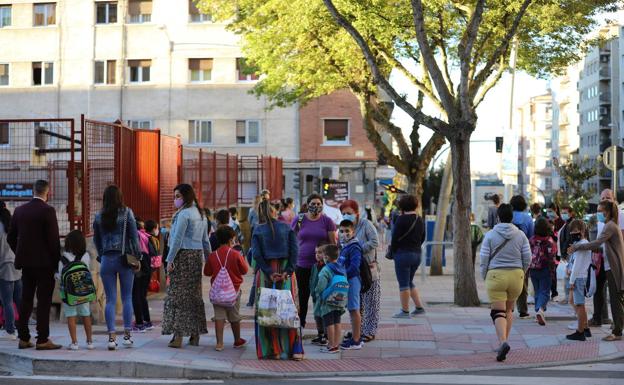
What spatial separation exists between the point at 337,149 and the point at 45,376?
131ft

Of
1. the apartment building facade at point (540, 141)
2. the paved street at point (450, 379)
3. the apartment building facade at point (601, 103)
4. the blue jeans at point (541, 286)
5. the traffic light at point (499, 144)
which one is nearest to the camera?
the paved street at point (450, 379)

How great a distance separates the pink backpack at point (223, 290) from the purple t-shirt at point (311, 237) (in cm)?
110

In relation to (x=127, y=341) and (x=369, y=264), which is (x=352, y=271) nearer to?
(x=369, y=264)

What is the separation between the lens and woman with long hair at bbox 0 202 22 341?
39.0 ft

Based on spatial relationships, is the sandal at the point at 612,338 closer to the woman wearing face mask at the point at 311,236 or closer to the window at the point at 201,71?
the woman wearing face mask at the point at 311,236

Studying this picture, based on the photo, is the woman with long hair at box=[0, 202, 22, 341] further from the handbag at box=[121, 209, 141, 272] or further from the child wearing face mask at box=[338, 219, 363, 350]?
the child wearing face mask at box=[338, 219, 363, 350]

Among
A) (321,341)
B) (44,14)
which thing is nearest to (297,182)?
(44,14)

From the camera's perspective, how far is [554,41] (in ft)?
79.2

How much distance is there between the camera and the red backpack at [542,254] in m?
14.7

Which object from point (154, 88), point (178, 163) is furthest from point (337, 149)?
point (178, 163)

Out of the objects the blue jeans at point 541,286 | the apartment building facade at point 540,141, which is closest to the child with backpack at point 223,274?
the blue jeans at point 541,286

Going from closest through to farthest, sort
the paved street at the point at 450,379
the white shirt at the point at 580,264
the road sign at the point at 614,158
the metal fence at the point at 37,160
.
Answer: the paved street at the point at 450,379, the white shirt at the point at 580,264, the metal fence at the point at 37,160, the road sign at the point at 614,158

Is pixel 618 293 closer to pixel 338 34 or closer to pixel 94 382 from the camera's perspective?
pixel 94 382

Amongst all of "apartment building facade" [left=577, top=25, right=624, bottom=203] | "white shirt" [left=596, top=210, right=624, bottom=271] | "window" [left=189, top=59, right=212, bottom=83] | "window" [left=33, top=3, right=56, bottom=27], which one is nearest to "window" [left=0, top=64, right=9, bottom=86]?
"window" [left=33, top=3, right=56, bottom=27]
